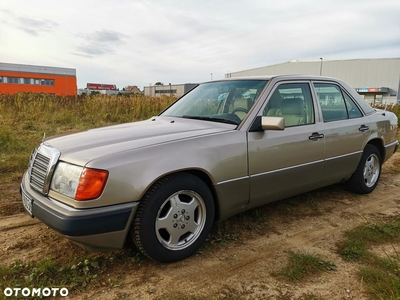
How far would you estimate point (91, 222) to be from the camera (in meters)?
2.26

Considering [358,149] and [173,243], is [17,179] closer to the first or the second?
[173,243]

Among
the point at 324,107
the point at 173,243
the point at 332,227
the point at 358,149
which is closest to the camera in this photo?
the point at 173,243

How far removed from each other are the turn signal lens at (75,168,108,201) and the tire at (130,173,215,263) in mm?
360

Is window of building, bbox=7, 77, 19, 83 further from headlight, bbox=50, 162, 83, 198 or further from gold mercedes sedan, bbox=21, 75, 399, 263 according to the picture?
headlight, bbox=50, 162, 83, 198

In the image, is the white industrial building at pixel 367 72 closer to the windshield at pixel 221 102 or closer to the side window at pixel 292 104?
the side window at pixel 292 104

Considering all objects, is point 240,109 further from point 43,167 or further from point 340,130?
point 43,167

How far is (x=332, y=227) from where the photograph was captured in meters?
3.54

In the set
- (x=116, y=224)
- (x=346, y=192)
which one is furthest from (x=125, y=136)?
(x=346, y=192)

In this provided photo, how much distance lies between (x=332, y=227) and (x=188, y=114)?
2070 millimetres

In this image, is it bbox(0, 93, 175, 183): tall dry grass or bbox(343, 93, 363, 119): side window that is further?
bbox(0, 93, 175, 183): tall dry grass

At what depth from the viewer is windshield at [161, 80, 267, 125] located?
3364 millimetres

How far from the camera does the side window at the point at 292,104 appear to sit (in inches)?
134

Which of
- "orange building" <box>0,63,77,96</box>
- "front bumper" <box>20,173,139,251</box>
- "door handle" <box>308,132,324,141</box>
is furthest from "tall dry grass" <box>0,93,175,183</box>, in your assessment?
"orange building" <box>0,63,77,96</box>

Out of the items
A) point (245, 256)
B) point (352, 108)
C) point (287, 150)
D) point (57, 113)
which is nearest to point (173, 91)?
point (57, 113)
